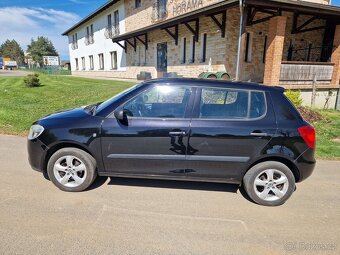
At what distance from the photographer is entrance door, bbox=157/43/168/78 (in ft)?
59.1

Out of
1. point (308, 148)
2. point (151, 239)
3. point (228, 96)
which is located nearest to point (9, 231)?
point (151, 239)

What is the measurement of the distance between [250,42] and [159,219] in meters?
12.3

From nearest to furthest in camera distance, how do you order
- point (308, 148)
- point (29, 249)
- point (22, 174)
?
point (29, 249) → point (308, 148) → point (22, 174)

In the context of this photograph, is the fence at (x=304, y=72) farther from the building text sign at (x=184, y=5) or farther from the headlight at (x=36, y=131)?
the headlight at (x=36, y=131)

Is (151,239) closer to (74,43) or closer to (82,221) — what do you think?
(82,221)

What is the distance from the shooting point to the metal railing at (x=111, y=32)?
25.7m

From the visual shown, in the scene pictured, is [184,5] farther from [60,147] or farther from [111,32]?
[60,147]

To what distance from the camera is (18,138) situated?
234 inches

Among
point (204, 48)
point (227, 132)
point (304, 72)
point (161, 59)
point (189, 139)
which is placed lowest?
point (189, 139)

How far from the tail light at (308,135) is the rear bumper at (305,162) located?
0.09 meters

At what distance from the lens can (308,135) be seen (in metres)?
3.25

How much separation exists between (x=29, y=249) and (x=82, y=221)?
579 millimetres

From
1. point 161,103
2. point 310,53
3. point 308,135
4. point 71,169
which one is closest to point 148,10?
point 310,53

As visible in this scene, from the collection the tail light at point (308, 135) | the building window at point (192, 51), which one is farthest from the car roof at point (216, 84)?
the building window at point (192, 51)
